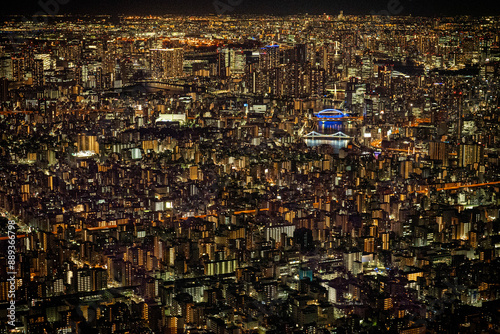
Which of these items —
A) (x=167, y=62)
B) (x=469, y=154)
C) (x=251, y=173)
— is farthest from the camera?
(x=167, y=62)

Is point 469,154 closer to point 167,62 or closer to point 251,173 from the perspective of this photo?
point 251,173

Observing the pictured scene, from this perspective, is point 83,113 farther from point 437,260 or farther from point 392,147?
point 437,260

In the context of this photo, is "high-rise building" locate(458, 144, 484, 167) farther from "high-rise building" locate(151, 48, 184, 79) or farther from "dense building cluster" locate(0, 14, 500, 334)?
"high-rise building" locate(151, 48, 184, 79)

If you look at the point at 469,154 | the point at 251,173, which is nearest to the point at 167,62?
the point at 251,173

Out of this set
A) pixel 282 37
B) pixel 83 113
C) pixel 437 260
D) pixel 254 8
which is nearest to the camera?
pixel 437 260

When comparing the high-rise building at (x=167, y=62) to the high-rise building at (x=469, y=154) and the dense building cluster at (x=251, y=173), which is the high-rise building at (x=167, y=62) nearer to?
the dense building cluster at (x=251, y=173)

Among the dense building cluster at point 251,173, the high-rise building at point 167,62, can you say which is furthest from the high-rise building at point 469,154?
the high-rise building at point 167,62

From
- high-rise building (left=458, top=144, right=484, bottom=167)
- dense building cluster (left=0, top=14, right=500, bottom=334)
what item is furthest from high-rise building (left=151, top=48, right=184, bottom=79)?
high-rise building (left=458, top=144, right=484, bottom=167)

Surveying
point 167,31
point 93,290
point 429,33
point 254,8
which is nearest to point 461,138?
point 429,33
